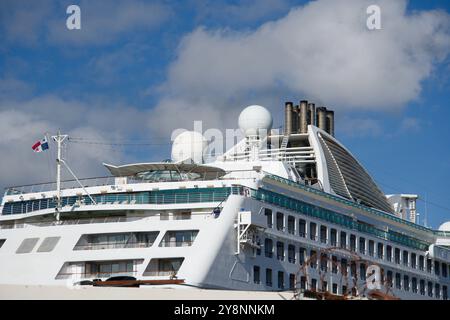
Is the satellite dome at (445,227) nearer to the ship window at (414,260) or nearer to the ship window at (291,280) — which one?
the ship window at (414,260)

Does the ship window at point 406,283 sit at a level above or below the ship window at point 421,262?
below

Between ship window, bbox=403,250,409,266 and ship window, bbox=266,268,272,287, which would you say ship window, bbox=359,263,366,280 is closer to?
ship window, bbox=403,250,409,266

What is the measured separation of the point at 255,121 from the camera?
75875mm

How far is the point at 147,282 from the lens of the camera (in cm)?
4819

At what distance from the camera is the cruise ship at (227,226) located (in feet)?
180

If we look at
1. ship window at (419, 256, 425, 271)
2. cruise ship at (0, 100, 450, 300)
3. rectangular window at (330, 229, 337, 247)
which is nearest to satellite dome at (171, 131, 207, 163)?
cruise ship at (0, 100, 450, 300)

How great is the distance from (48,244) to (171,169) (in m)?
9.92

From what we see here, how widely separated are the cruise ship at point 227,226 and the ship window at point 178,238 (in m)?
0.06

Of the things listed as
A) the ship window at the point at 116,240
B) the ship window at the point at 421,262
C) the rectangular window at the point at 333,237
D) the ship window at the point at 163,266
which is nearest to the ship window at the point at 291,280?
the rectangular window at the point at 333,237

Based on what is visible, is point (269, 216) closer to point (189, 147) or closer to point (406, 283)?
point (189, 147)

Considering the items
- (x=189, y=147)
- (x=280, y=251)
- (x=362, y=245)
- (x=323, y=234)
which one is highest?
(x=189, y=147)

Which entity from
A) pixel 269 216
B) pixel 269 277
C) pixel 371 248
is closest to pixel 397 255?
pixel 371 248

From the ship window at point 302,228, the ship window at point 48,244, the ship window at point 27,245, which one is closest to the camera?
the ship window at point 48,244

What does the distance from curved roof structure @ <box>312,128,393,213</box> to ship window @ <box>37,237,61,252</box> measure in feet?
77.4
